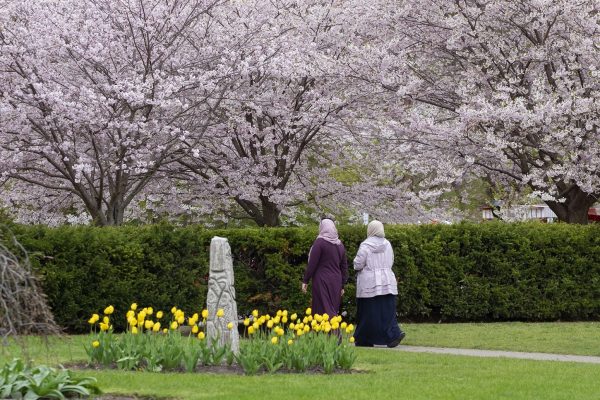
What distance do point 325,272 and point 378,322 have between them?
1120 mm

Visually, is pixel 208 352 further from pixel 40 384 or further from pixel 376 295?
pixel 376 295

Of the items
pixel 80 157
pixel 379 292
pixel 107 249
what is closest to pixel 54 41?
pixel 80 157

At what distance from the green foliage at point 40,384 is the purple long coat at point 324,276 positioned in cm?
535

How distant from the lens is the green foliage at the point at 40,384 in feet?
26.8

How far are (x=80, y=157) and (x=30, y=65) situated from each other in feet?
5.83

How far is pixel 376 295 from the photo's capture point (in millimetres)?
14211

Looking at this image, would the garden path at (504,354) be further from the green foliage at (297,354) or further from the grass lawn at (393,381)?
the green foliage at (297,354)

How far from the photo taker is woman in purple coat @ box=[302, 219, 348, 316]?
537 inches

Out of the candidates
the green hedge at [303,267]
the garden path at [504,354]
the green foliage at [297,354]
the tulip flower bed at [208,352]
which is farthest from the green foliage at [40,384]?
the green hedge at [303,267]

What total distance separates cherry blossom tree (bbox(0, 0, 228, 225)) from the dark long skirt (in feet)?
18.6

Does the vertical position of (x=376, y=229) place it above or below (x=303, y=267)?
above

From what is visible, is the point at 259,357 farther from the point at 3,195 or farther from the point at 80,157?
the point at 3,195

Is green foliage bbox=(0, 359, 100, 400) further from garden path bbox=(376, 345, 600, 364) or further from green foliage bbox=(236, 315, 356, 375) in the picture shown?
garden path bbox=(376, 345, 600, 364)

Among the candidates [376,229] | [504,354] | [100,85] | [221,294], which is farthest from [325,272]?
[100,85]
